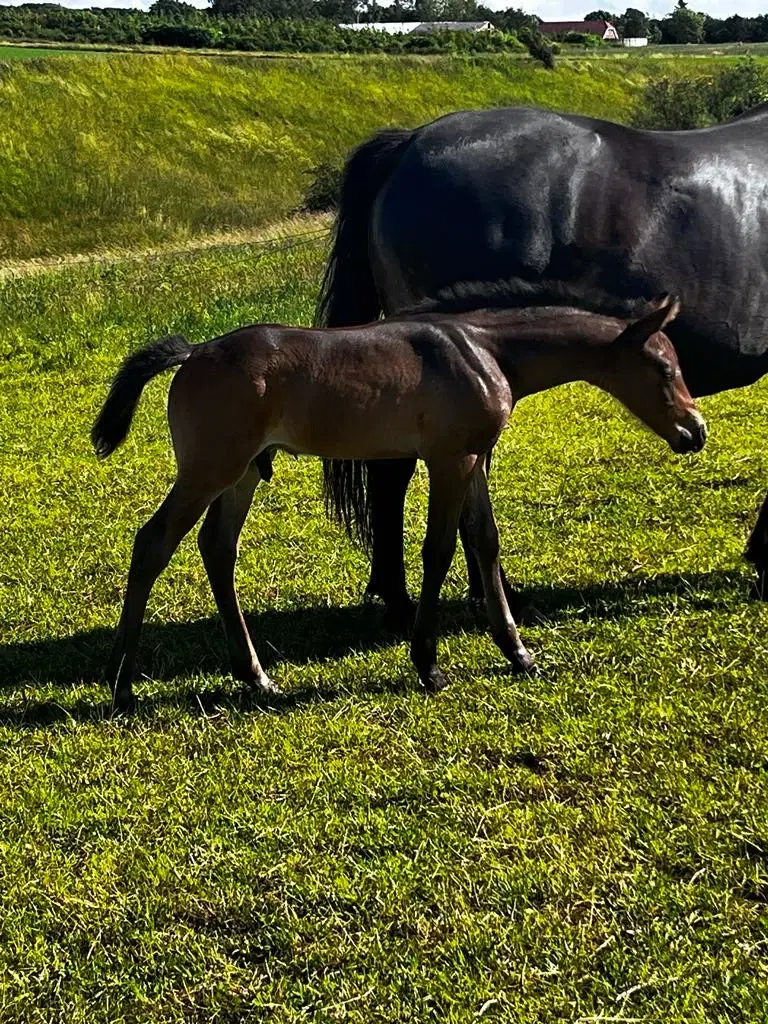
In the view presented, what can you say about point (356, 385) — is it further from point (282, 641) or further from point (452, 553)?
point (282, 641)

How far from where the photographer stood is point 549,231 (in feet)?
14.2

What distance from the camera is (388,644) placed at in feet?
14.7

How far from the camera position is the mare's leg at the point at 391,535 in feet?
15.1

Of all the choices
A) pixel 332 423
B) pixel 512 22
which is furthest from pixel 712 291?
pixel 512 22

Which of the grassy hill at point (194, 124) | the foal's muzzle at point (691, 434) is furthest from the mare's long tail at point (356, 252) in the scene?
the grassy hill at point (194, 124)

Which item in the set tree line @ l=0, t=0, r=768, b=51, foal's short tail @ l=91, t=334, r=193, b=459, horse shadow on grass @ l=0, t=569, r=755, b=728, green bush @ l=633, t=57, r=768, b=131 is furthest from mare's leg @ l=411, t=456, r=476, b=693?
tree line @ l=0, t=0, r=768, b=51

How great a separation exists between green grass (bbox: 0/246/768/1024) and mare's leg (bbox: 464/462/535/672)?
0.36 ft

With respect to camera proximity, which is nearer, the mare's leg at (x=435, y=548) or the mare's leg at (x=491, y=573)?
the mare's leg at (x=435, y=548)

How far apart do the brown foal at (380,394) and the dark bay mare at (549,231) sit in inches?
18.4

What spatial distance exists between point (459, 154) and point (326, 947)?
315 cm

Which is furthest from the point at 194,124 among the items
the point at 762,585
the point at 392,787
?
the point at 392,787

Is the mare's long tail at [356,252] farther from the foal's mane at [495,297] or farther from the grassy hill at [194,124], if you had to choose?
the grassy hill at [194,124]

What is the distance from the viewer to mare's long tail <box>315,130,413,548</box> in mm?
4621

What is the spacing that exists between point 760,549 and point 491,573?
4.93ft
